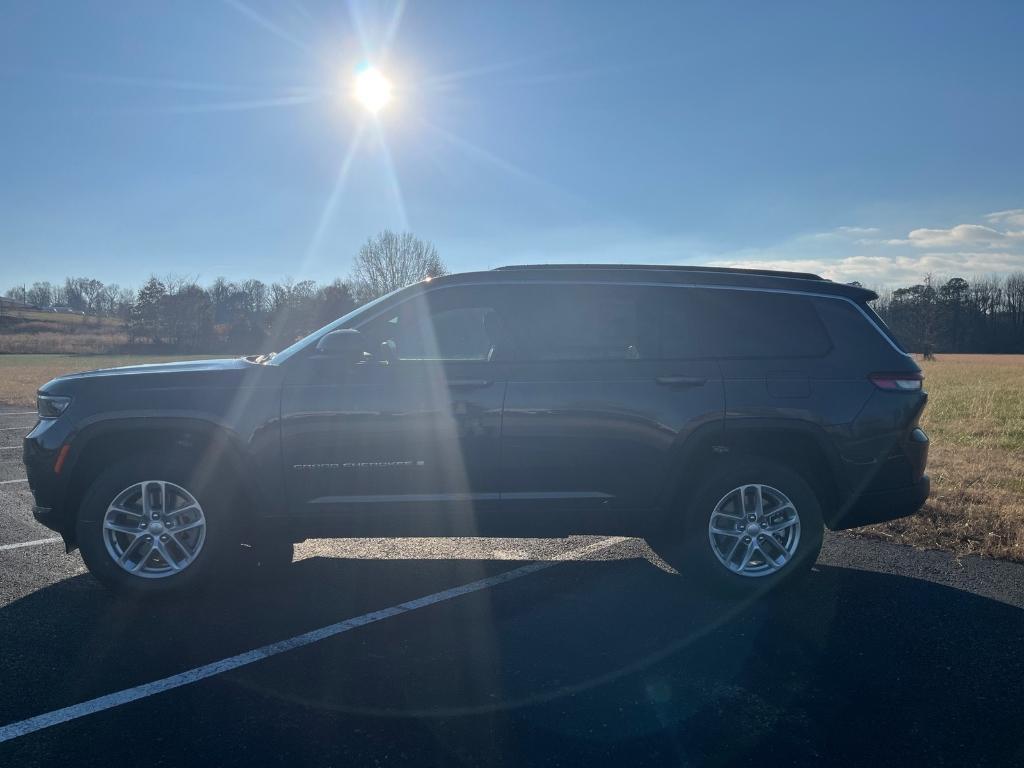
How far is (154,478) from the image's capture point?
4.64 m

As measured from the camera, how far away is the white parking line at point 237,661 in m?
3.17

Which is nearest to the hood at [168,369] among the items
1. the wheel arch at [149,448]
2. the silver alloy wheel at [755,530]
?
the wheel arch at [149,448]

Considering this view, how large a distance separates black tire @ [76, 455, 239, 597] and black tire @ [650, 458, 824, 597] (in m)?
2.67

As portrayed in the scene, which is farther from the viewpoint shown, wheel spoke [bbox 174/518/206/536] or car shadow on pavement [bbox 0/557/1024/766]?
wheel spoke [bbox 174/518/206/536]

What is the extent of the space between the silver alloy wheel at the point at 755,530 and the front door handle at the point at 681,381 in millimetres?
692

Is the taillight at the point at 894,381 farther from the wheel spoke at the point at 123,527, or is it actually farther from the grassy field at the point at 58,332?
the grassy field at the point at 58,332

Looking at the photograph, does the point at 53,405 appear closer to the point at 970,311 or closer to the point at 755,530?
the point at 755,530

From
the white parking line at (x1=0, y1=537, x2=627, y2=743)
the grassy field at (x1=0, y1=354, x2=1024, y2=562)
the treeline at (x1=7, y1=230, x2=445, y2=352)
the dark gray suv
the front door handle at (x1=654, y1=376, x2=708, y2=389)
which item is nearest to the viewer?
the white parking line at (x1=0, y1=537, x2=627, y2=743)

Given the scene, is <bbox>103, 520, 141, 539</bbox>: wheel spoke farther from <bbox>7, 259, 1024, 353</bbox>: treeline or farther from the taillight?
<bbox>7, 259, 1024, 353</bbox>: treeline

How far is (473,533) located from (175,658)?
5.55ft

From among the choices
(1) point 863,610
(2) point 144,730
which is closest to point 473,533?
(2) point 144,730

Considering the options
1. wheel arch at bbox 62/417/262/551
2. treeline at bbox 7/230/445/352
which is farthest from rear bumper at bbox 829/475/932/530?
treeline at bbox 7/230/445/352

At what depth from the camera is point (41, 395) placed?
483 cm

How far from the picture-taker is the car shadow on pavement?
9.84ft
